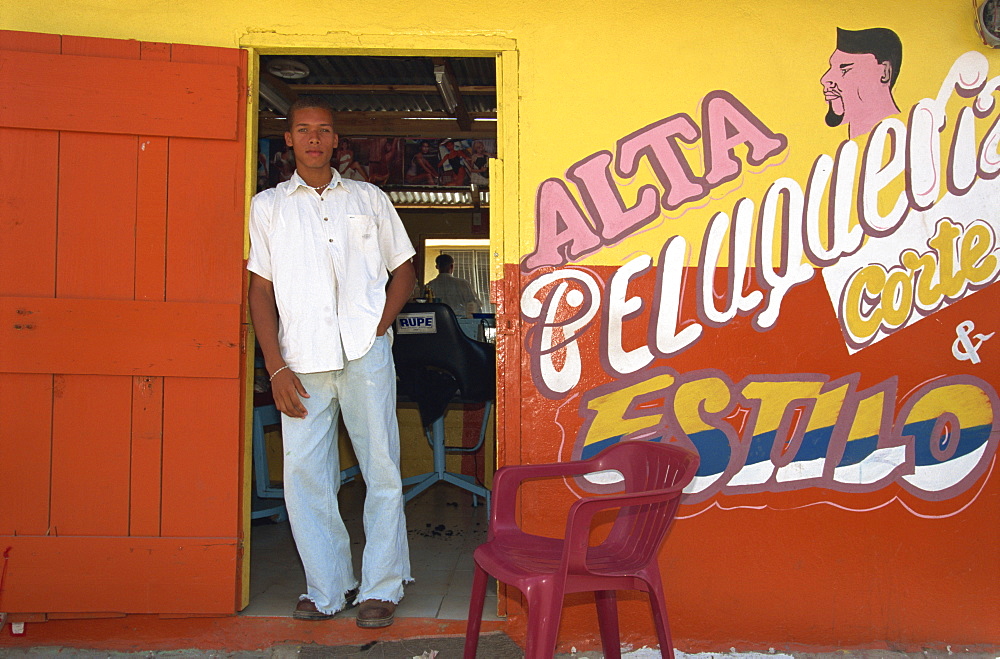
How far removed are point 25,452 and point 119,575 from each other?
0.60m

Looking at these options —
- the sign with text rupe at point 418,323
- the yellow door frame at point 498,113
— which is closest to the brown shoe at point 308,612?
the yellow door frame at point 498,113

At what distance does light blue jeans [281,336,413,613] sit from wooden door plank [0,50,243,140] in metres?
1.07

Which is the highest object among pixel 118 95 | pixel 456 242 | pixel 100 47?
pixel 456 242

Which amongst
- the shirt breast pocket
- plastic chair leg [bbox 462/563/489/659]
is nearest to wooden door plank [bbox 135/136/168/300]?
the shirt breast pocket

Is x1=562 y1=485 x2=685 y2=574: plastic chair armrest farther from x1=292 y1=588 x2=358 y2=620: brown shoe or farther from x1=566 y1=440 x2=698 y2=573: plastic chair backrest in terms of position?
x1=292 y1=588 x2=358 y2=620: brown shoe

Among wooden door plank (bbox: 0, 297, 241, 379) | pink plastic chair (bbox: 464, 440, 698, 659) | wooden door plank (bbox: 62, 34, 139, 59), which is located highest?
wooden door plank (bbox: 62, 34, 139, 59)

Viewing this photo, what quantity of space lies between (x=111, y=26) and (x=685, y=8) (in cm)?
228

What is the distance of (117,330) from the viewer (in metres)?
3.04

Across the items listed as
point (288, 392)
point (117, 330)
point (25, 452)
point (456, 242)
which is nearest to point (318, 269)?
point (288, 392)

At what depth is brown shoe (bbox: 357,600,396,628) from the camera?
303 centimetres

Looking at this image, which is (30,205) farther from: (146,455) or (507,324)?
(507,324)

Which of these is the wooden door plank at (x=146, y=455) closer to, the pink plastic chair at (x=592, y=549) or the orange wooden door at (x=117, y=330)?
the orange wooden door at (x=117, y=330)

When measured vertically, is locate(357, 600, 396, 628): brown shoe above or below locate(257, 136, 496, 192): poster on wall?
below

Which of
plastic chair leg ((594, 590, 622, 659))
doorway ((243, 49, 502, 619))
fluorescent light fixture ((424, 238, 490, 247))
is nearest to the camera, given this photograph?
plastic chair leg ((594, 590, 622, 659))
